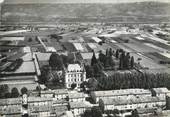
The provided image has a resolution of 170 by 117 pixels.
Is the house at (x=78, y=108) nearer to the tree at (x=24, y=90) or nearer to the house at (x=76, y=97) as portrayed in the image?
the house at (x=76, y=97)

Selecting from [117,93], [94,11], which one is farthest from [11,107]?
[94,11]

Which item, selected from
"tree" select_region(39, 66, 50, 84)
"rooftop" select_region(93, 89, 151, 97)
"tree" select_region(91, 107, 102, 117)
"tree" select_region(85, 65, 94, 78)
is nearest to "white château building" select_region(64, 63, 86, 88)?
"tree" select_region(85, 65, 94, 78)

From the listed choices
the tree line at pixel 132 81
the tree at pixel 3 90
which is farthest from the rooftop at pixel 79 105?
the tree at pixel 3 90

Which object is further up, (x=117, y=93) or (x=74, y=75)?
(x=74, y=75)

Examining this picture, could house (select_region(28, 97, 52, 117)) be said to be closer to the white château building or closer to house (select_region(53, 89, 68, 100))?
house (select_region(53, 89, 68, 100))

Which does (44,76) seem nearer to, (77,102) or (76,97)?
(76,97)

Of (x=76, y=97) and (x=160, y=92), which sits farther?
(x=160, y=92)

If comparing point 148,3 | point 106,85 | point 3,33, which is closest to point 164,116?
point 106,85

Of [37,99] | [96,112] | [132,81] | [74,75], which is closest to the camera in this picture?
[96,112]
